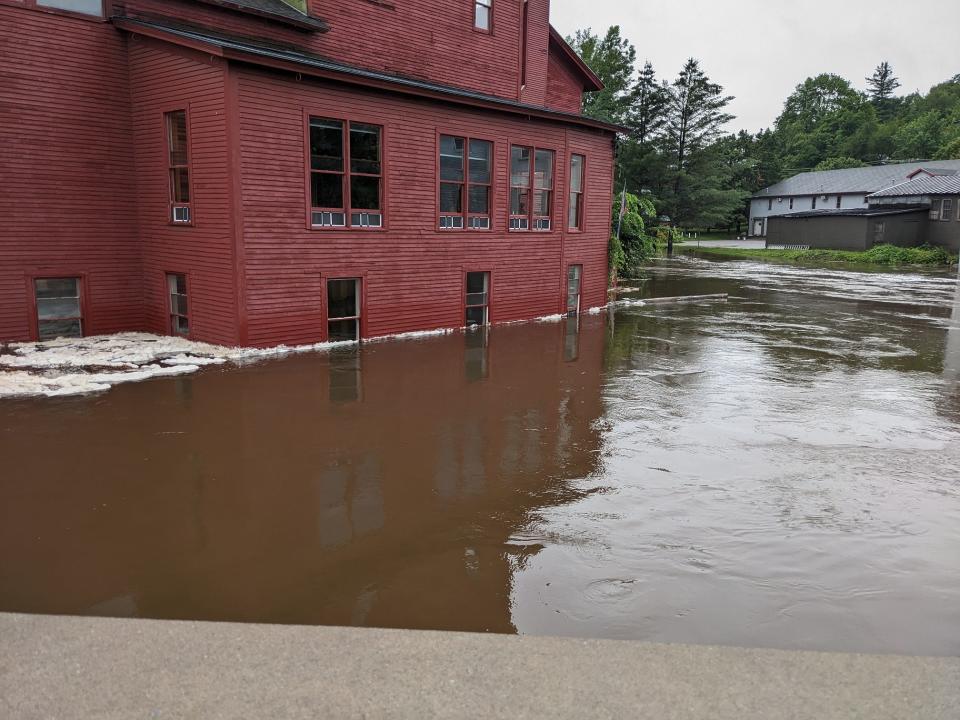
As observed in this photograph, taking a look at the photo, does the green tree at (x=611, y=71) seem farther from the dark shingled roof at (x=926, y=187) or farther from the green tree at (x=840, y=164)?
the green tree at (x=840, y=164)

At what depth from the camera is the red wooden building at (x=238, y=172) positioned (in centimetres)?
1497

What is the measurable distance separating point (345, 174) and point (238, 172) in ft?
9.13

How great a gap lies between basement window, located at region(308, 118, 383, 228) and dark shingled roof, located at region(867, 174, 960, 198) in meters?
53.7

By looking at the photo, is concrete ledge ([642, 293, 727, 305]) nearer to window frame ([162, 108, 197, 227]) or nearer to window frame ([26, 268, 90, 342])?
window frame ([162, 108, 197, 227])

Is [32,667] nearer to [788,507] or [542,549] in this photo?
[542,549]

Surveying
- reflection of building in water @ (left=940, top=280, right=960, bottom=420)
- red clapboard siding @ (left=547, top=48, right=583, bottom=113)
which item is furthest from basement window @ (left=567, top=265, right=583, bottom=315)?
reflection of building in water @ (left=940, top=280, right=960, bottom=420)

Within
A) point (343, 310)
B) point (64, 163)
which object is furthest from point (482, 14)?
point (64, 163)

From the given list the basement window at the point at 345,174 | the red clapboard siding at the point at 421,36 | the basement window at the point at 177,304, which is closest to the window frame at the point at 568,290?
the red clapboard siding at the point at 421,36

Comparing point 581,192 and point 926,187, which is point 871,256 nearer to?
point 926,187

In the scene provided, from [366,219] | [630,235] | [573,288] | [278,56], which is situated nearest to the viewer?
[278,56]

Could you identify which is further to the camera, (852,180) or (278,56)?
(852,180)

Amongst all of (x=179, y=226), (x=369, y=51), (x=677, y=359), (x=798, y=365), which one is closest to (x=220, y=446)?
(x=179, y=226)

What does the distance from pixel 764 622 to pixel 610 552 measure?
1.58 m

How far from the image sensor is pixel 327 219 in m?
16.8
